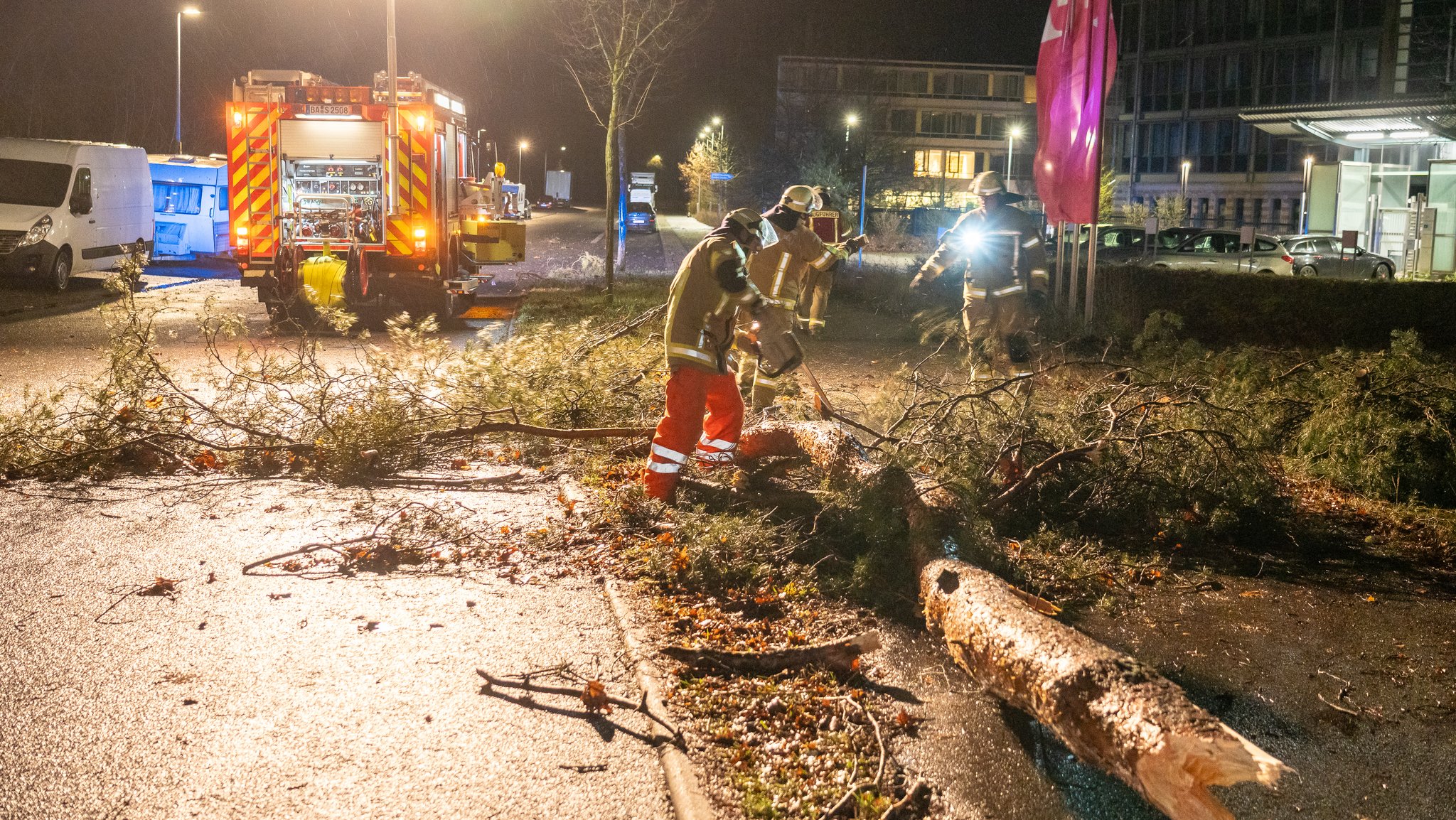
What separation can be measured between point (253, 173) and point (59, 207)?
5616mm

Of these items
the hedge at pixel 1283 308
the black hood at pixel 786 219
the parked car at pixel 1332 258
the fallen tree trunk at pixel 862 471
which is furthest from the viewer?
the parked car at pixel 1332 258

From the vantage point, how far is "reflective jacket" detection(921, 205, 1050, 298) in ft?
30.6

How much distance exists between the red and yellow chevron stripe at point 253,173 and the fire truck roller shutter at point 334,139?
25 centimetres

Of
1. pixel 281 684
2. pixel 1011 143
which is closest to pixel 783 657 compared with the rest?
pixel 281 684

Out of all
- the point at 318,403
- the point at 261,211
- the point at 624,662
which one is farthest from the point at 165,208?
the point at 624,662

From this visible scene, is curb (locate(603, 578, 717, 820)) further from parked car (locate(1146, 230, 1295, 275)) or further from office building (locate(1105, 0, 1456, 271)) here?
office building (locate(1105, 0, 1456, 271))

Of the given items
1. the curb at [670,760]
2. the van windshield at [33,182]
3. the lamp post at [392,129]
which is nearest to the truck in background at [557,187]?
the van windshield at [33,182]

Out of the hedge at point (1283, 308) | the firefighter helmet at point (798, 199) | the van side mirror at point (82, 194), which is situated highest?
the van side mirror at point (82, 194)

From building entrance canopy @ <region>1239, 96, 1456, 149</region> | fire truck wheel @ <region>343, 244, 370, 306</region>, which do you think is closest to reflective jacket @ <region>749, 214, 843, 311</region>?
fire truck wheel @ <region>343, 244, 370, 306</region>

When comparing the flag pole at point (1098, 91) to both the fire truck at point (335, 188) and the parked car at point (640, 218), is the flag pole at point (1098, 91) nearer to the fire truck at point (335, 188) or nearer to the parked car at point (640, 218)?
the fire truck at point (335, 188)

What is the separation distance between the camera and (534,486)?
7.28 meters

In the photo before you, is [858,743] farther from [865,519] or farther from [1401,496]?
[1401,496]

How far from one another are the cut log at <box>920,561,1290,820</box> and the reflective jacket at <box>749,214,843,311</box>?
4517 millimetres

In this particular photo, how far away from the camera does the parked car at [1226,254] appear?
23.7 m
